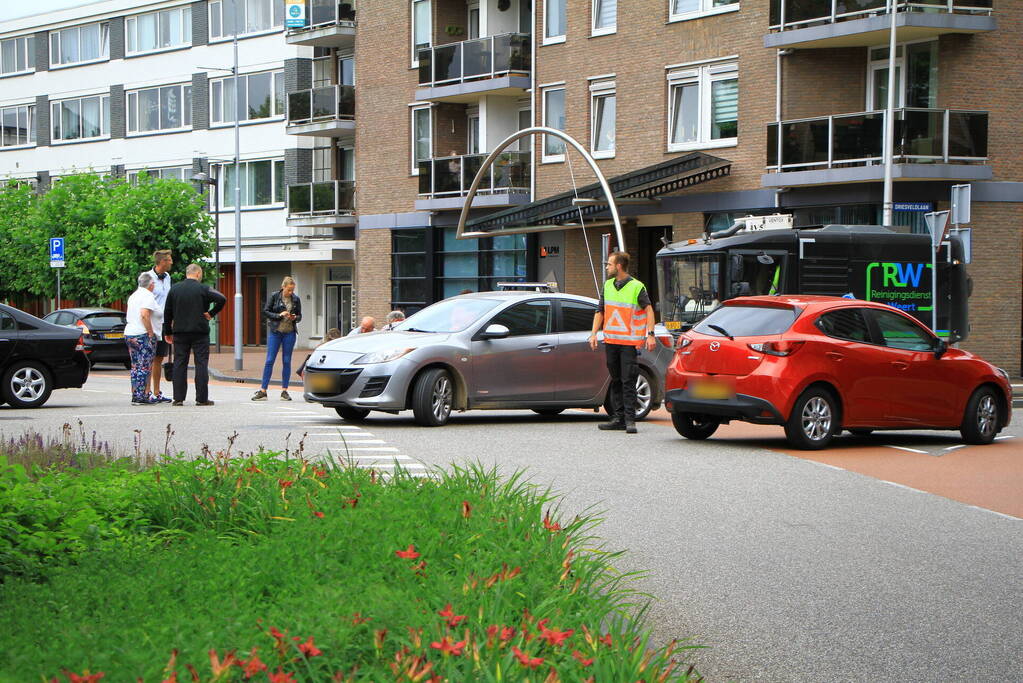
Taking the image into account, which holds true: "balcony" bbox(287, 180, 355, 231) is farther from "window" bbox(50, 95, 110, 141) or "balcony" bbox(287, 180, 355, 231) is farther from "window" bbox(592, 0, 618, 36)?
"window" bbox(50, 95, 110, 141)

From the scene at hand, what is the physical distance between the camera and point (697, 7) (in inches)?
1245

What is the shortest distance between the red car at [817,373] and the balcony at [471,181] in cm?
2234

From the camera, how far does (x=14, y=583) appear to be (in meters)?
5.23

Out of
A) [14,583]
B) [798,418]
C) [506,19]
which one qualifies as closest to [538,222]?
[506,19]

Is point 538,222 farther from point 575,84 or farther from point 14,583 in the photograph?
point 14,583

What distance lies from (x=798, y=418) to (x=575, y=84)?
73.3ft

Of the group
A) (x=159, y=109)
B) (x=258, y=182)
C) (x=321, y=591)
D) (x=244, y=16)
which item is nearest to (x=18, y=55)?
(x=159, y=109)

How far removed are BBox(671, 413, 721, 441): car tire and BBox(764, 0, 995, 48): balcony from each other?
1460cm

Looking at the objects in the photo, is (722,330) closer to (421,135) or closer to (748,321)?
(748,321)

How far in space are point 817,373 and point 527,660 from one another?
406 inches

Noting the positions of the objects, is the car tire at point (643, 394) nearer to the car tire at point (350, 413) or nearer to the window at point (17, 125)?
the car tire at point (350, 413)

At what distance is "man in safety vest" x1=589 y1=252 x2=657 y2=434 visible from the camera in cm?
1557

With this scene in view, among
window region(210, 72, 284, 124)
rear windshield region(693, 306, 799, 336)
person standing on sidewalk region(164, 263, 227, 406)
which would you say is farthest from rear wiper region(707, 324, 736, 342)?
window region(210, 72, 284, 124)

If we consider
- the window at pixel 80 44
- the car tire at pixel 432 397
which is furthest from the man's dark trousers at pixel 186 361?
the window at pixel 80 44
